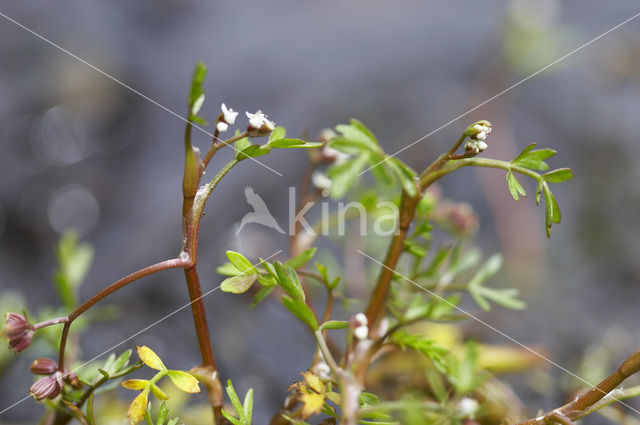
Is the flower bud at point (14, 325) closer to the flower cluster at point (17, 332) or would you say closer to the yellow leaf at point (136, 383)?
the flower cluster at point (17, 332)

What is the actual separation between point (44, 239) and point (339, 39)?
5.34ft

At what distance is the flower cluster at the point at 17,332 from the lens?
2.56ft

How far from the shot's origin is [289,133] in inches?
82.1

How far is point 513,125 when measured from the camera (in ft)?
7.36

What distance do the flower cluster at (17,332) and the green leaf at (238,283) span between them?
0.28m

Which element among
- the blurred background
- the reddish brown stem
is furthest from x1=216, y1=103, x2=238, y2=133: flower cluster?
the blurred background

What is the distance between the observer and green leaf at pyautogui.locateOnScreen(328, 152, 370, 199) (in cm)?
71

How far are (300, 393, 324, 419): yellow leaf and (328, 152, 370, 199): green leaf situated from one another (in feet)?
0.86

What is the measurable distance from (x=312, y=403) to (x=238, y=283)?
195 mm

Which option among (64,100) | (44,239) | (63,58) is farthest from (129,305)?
(63,58)

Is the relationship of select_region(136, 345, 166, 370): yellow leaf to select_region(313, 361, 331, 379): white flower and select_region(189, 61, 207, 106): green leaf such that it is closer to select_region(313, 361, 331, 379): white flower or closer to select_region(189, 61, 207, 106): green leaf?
select_region(313, 361, 331, 379): white flower

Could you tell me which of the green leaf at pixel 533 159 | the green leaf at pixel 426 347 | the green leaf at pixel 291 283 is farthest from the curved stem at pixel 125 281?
the green leaf at pixel 533 159

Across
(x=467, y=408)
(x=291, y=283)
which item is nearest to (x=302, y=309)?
(x=291, y=283)

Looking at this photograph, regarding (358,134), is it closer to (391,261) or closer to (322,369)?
(391,261)
